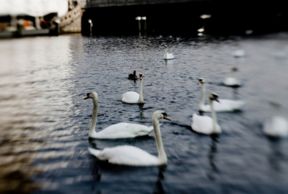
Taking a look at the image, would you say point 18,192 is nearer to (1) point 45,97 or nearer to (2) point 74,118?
(2) point 74,118

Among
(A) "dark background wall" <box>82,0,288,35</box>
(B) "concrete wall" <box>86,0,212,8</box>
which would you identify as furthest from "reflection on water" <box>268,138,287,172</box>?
(B) "concrete wall" <box>86,0,212,8</box>

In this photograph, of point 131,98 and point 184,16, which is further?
point 184,16

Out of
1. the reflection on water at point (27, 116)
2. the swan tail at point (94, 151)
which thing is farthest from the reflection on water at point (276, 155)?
the reflection on water at point (27, 116)

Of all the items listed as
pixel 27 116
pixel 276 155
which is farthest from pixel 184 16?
pixel 276 155

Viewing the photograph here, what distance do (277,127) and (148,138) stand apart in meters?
3.70

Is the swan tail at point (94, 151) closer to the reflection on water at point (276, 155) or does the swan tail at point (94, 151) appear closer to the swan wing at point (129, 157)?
the swan wing at point (129, 157)

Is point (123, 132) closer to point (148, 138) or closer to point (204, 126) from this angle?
point (148, 138)

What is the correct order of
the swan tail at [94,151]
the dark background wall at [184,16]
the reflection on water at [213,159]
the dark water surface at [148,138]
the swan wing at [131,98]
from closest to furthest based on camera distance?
the dark water surface at [148,138] → the reflection on water at [213,159] → the swan tail at [94,151] → the swan wing at [131,98] → the dark background wall at [184,16]

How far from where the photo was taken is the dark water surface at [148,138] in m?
7.80

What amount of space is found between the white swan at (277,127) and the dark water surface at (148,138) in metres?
0.26

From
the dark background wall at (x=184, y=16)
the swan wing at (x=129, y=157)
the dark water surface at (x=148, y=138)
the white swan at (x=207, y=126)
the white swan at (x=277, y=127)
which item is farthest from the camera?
the dark background wall at (x=184, y=16)

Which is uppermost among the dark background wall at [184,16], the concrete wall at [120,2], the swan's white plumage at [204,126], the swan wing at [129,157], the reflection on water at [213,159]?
the concrete wall at [120,2]

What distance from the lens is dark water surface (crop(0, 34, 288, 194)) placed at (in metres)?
7.80

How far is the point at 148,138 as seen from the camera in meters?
10.9
